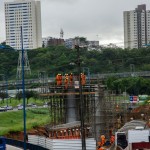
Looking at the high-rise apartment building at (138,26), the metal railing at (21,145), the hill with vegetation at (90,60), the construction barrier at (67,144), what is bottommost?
the metal railing at (21,145)

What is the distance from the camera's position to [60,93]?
3884 cm

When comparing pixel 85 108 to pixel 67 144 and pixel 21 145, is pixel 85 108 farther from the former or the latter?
pixel 67 144

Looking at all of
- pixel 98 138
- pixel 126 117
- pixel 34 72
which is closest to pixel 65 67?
pixel 34 72

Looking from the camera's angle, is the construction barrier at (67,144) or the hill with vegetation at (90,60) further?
the hill with vegetation at (90,60)

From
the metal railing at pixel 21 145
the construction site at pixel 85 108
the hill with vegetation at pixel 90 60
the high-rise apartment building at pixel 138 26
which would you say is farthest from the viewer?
the high-rise apartment building at pixel 138 26

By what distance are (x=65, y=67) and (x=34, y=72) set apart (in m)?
12.4

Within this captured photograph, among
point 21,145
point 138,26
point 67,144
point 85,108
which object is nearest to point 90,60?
point 85,108

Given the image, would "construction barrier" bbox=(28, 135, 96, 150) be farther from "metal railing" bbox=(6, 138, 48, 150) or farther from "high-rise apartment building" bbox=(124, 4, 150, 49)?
"high-rise apartment building" bbox=(124, 4, 150, 49)

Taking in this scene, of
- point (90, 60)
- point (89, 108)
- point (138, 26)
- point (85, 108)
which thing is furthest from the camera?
point (138, 26)

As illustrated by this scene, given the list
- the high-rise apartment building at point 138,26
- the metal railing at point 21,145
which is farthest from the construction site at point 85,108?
the high-rise apartment building at point 138,26

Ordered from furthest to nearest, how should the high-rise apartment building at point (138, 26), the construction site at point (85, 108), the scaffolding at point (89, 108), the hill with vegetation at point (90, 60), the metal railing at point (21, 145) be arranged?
1. the high-rise apartment building at point (138, 26)
2. the hill with vegetation at point (90, 60)
3. the scaffolding at point (89, 108)
4. the construction site at point (85, 108)
5. the metal railing at point (21, 145)

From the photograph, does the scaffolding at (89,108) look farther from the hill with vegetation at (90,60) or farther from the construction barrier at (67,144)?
the hill with vegetation at (90,60)

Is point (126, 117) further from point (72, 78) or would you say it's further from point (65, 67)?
point (65, 67)

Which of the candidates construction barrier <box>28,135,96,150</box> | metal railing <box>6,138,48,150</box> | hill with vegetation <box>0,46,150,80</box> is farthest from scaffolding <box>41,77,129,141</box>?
hill with vegetation <box>0,46,150,80</box>
